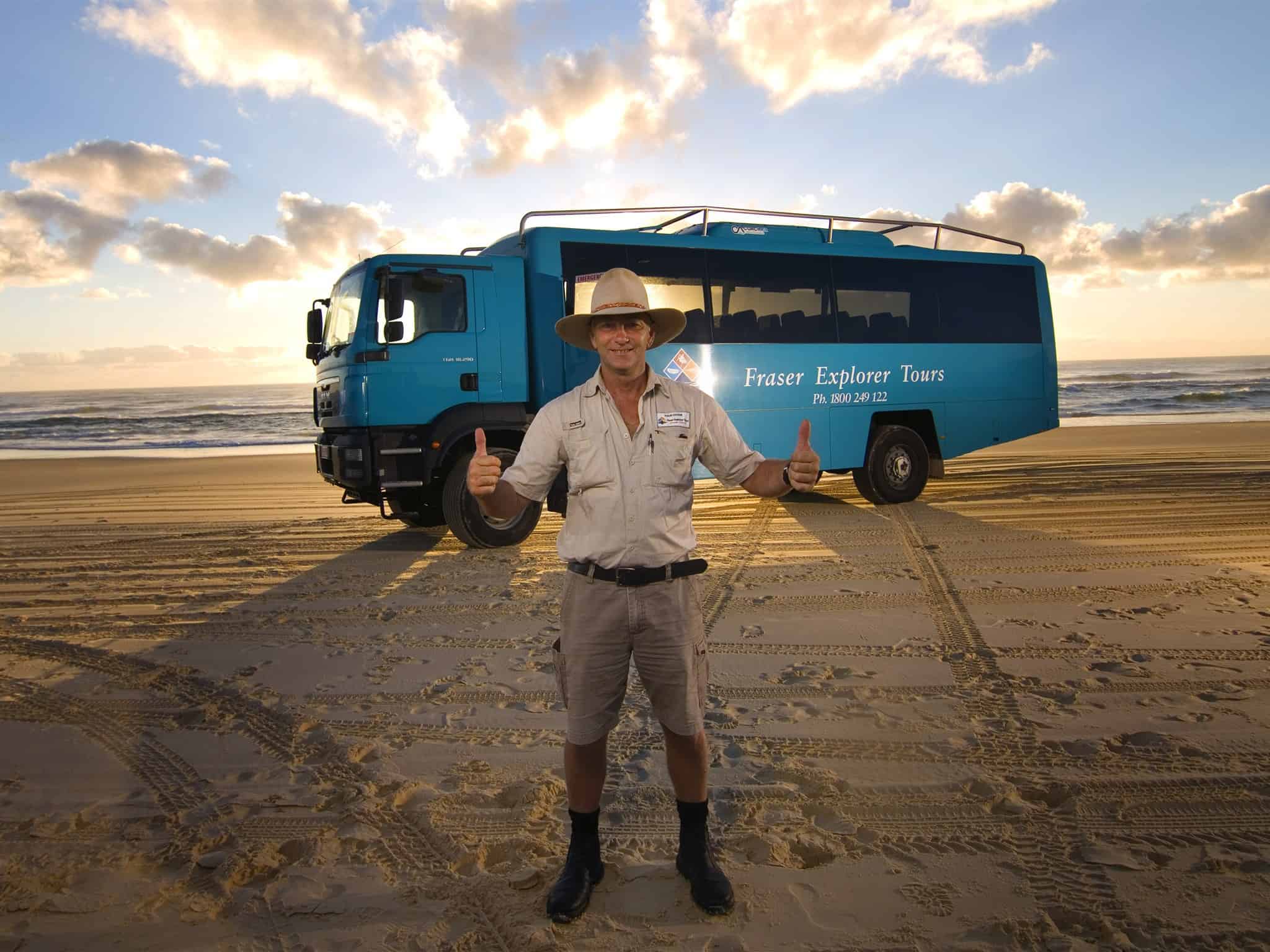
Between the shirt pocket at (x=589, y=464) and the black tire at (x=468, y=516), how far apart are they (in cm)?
563

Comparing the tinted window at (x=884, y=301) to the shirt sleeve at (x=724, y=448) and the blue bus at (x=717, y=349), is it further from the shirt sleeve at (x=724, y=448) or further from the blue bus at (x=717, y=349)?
the shirt sleeve at (x=724, y=448)

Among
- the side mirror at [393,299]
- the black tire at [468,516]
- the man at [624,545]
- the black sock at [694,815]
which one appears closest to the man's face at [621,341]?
the man at [624,545]

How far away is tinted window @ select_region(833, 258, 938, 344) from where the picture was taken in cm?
1057

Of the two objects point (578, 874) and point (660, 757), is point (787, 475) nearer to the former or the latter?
point (578, 874)

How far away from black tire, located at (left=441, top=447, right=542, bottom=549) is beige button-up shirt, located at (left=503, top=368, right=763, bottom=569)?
5.58m

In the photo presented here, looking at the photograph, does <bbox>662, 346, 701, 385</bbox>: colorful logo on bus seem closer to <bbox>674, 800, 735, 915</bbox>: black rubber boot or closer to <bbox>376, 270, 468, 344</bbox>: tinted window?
<bbox>376, 270, 468, 344</bbox>: tinted window

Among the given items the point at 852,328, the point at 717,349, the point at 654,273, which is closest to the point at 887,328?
the point at 852,328

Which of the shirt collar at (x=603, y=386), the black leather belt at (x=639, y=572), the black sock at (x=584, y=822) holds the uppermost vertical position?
the shirt collar at (x=603, y=386)

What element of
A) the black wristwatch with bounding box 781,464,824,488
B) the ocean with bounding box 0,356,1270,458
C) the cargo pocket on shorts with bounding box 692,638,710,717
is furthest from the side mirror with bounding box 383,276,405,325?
the ocean with bounding box 0,356,1270,458

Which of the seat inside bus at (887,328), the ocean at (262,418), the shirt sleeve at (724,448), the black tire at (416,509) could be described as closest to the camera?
the shirt sleeve at (724,448)

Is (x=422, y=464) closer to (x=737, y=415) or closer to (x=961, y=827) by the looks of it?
(x=737, y=415)

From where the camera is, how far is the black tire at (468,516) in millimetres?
8406

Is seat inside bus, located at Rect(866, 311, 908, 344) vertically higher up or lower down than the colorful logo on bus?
higher up

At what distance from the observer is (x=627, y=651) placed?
2691 mm
